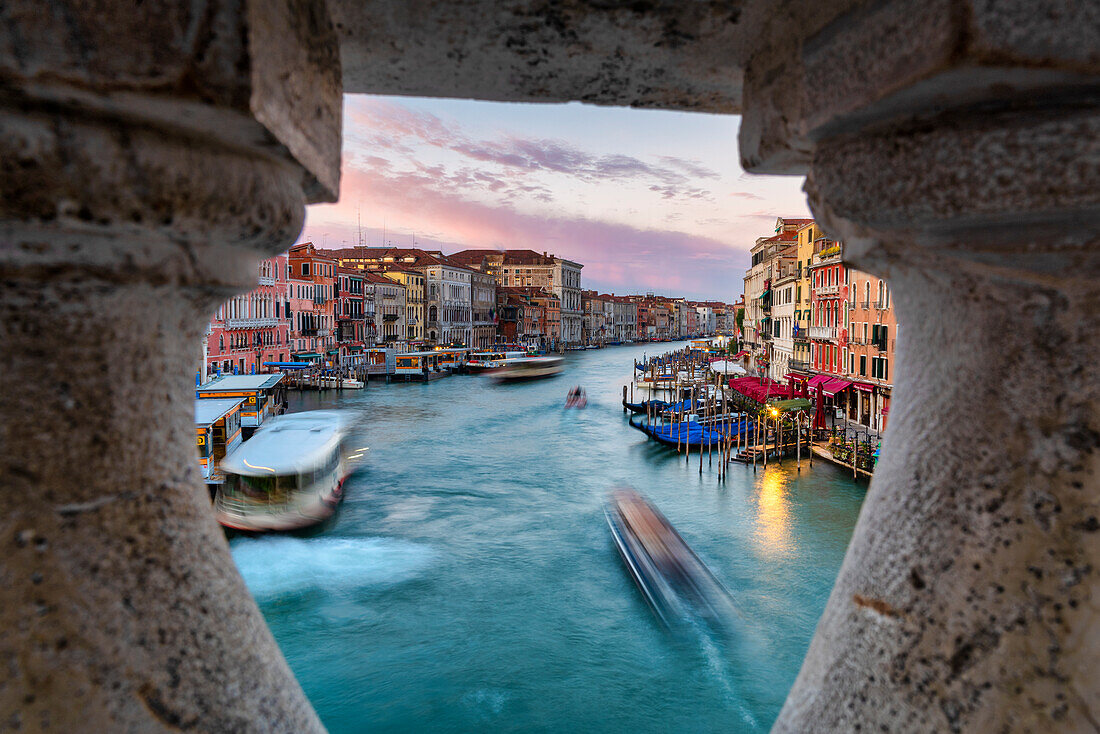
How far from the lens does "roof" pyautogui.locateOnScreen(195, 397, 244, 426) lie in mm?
11625

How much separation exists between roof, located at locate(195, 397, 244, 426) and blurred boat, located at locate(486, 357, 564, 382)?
24.7 meters

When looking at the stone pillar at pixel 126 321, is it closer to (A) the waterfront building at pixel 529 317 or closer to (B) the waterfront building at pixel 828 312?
(B) the waterfront building at pixel 828 312

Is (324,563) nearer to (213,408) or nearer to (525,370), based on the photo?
(213,408)

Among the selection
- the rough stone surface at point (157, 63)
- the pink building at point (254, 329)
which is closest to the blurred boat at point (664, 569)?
the rough stone surface at point (157, 63)

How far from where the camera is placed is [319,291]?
112ft

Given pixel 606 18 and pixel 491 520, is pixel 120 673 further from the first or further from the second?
pixel 491 520

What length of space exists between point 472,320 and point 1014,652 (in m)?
55.6

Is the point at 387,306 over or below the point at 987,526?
over

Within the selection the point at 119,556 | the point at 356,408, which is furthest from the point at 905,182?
the point at 356,408

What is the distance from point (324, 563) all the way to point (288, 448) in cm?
287

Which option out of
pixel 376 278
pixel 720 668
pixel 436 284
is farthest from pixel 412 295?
pixel 720 668

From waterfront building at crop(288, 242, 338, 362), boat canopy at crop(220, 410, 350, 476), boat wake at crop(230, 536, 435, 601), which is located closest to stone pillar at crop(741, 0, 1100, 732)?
boat wake at crop(230, 536, 435, 601)

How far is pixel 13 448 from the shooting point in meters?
0.62

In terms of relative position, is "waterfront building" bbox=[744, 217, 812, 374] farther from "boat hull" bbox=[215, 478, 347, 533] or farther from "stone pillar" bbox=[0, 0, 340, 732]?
"stone pillar" bbox=[0, 0, 340, 732]
